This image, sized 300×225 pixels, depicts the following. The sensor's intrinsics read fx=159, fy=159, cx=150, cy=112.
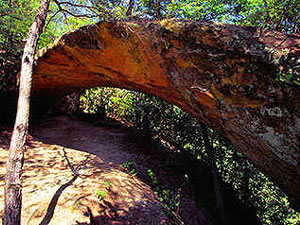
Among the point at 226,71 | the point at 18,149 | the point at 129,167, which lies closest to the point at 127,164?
the point at 129,167

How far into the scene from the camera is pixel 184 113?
6859 millimetres

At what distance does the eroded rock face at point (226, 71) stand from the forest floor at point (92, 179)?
7.89 feet

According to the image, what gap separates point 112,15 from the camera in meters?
3.36

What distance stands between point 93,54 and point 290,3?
587cm

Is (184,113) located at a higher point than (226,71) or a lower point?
lower

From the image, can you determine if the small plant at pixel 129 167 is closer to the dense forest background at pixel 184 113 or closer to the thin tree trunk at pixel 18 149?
the dense forest background at pixel 184 113

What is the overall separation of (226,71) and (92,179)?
3594 mm

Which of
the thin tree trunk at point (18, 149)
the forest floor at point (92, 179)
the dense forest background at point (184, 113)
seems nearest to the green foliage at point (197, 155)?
the dense forest background at point (184, 113)

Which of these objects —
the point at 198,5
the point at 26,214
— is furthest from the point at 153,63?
the point at 198,5

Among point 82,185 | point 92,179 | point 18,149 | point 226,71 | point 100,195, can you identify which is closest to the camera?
point 18,149

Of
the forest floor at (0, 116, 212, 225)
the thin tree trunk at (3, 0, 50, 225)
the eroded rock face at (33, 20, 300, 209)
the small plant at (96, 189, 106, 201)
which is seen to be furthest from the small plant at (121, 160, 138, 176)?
the thin tree trunk at (3, 0, 50, 225)

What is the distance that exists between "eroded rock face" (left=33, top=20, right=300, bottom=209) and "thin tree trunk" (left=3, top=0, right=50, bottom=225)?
1866mm

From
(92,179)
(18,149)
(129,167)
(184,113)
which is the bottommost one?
Answer: (129,167)

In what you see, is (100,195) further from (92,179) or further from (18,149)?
(18,149)
